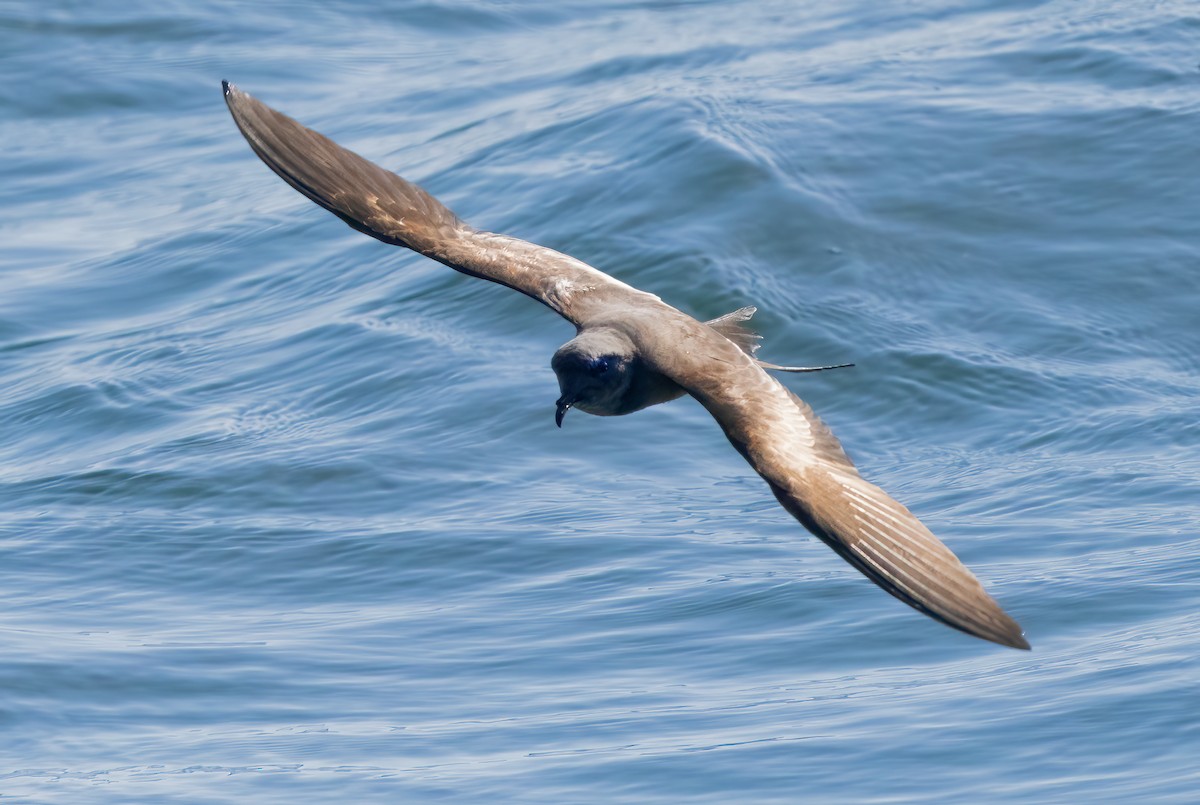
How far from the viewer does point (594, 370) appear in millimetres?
6914

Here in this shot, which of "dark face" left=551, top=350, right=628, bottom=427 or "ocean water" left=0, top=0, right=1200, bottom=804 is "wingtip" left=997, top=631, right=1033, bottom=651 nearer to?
"dark face" left=551, top=350, right=628, bottom=427

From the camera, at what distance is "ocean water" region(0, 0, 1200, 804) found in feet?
30.2

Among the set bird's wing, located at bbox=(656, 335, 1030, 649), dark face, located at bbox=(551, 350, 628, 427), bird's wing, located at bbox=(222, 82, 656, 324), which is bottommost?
bird's wing, located at bbox=(656, 335, 1030, 649)

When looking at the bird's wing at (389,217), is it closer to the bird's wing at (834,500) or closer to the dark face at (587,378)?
the dark face at (587,378)

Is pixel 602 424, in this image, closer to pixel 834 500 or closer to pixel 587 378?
pixel 587 378

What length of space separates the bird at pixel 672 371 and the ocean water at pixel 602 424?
2.47 m

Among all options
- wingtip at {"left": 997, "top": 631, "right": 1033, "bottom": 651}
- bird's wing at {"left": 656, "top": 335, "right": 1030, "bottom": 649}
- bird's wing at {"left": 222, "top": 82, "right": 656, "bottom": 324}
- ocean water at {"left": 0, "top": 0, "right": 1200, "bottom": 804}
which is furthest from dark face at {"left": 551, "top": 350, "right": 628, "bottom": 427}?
ocean water at {"left": 0, "top": 0, "right": 1200, "bottom": 804}

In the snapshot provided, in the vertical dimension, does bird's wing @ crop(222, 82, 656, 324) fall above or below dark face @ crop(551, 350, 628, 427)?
above

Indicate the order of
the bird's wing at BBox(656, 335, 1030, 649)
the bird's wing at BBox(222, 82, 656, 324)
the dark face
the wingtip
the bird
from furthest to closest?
the bird's wing at BBox(222, 82, 656, 324)
the dark face
the bird
the bird's wing at BBox(656, 335, 1030, 649)
the wingtip

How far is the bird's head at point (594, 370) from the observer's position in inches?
272

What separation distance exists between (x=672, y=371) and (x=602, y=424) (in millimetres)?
5760

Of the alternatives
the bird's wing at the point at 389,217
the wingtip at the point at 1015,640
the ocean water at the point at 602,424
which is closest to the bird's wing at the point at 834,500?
the wingtip at the point at 1015,640

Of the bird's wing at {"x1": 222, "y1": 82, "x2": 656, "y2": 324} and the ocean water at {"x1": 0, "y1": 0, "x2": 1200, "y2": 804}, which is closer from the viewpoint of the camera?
the bird's wing at {"x1": 222, "y1": 82, "x2": 656, "y2": 324}

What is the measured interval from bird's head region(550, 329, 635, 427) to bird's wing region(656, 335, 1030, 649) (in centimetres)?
18
